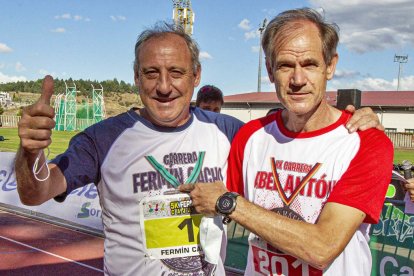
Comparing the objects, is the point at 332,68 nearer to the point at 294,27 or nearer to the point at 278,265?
the point at 294,27

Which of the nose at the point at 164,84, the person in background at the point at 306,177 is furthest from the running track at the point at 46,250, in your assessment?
the person in background at the point at 306,177

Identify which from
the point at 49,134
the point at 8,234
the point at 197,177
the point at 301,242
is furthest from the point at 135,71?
the point at 8,234

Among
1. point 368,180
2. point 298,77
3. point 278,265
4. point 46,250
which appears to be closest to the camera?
point 368,180

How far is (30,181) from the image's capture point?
6.87ft

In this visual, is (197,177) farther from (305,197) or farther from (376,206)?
(376,206)

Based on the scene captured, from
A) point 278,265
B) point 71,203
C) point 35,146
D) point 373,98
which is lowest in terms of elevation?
point 71,203

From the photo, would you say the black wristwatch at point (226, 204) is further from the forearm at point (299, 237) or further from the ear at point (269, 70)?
the ear at point (269, 70)

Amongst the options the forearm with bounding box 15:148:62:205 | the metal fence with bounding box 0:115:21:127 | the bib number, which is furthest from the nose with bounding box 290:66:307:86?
the metal fence with bounding box 0:115:21:127

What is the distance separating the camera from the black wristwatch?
2.04 metres

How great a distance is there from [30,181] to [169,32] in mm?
1179

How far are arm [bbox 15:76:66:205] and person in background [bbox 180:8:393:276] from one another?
2.29 feet

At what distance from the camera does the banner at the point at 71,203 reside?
26.2ft

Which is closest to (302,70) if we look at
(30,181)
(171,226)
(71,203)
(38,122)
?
(171,226)

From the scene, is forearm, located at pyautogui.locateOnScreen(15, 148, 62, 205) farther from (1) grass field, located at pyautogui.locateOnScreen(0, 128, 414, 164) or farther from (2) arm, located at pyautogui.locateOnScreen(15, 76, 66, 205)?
(1) grass field, located at pyautogui.locateOnScreen(0, 128, 414, 164)
